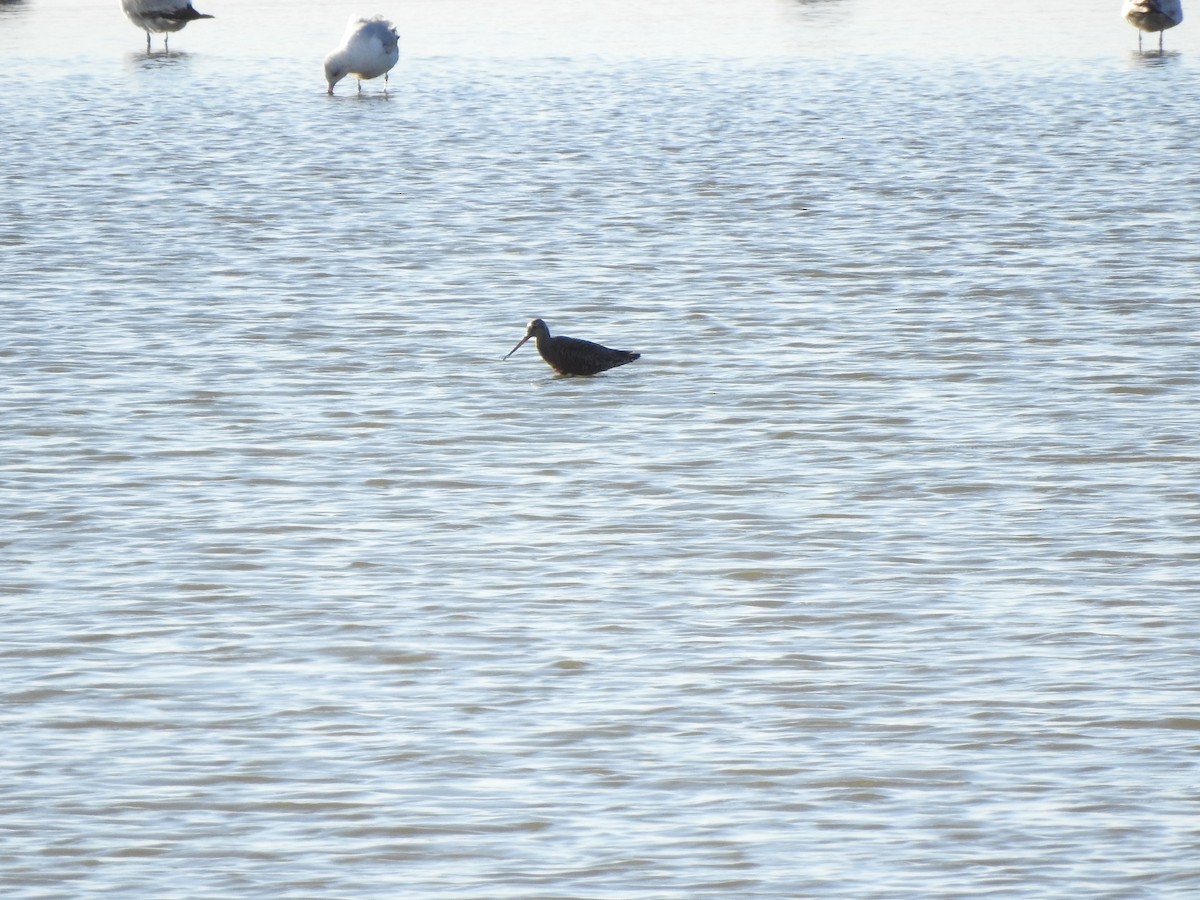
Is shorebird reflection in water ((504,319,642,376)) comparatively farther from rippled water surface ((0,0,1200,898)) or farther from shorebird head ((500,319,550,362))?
rippled water surface ((0,0,1200,898))

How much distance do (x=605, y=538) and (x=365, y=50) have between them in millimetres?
23889

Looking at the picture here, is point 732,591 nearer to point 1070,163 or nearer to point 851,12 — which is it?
point 1070,163

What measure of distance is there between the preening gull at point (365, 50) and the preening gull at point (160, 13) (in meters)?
7.92

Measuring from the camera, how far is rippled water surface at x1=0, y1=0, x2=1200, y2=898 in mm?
6844

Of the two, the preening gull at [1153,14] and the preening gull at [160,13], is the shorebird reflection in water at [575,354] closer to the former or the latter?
the preening gull at [1153,14]

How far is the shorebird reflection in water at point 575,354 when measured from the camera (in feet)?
44.3

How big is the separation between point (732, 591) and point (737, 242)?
411 inches

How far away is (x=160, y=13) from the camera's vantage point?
4038cm

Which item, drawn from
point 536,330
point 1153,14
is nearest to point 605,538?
point 536,330

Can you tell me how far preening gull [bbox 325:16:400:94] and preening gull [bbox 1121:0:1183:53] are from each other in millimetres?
12890

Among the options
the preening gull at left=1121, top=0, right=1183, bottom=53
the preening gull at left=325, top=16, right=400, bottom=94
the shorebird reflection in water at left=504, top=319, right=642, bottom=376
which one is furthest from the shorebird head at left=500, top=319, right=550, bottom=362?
the preening gull at left=1121, top=0, right=1183, bottom=53

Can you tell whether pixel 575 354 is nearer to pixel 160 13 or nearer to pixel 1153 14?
pixel 1153 14

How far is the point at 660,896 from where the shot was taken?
6.35 metres

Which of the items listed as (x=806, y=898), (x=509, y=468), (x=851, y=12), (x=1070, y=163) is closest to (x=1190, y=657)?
(x=806, y=898)
